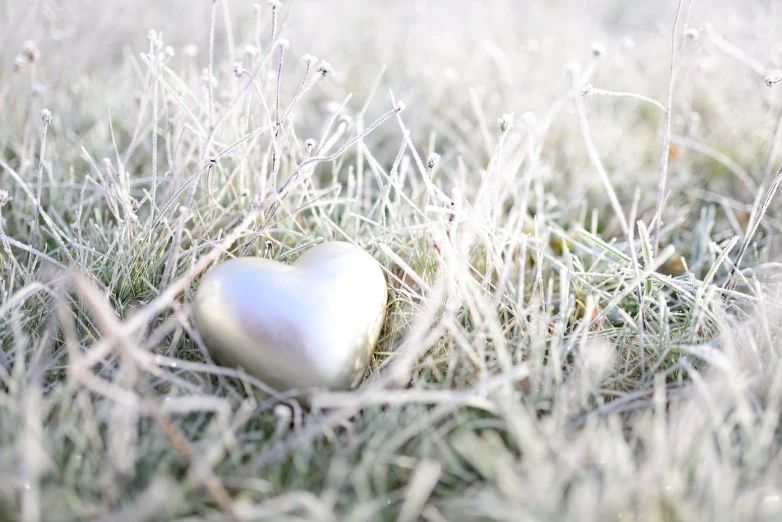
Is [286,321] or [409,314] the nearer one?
[286,321]

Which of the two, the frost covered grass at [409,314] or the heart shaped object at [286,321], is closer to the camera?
the frost covered grass at [409,314]

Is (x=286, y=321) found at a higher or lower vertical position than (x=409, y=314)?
higher

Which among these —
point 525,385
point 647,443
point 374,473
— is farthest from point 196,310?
point 647,443

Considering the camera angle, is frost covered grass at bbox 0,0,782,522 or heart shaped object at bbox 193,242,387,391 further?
heart shaped object at bbox 193,242,387,391
